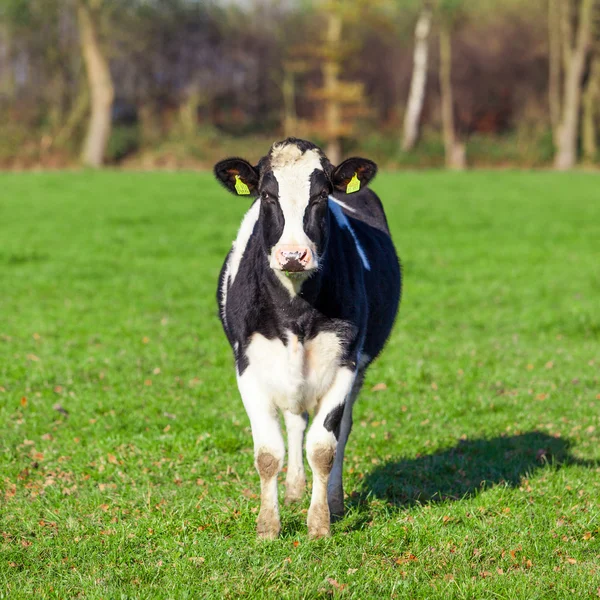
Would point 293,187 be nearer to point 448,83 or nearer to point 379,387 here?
point 379,387

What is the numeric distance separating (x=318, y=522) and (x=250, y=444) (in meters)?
2.01

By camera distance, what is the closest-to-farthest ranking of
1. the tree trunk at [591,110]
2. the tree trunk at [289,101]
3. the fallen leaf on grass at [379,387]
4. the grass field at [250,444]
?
the grass field at [250,444] < the fallen leaf on grass at [379,387] < the tree trunk at [591,110] < the tree trunk at [289,101]

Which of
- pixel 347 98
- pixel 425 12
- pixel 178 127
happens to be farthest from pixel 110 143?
pixel 425 12

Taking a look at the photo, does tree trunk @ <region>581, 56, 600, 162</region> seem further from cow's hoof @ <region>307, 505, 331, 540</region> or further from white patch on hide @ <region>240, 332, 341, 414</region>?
cow's hoof @ <region>307, 505, 331, 540</region>

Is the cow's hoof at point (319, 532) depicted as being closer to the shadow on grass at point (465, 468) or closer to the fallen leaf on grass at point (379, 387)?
the shadow on grass at point (465, 468)

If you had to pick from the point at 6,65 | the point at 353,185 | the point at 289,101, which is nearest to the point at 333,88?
the point at 289,101

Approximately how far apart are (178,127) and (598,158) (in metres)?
22.5

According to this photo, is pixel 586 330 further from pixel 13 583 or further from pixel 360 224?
pixel 13 583

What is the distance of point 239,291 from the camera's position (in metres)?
5.90

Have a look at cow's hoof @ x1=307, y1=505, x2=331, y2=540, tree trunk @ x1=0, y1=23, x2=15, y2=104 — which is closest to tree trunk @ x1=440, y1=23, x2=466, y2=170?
tree trunk @ x1=0, y1=23, x2=15, y2=104

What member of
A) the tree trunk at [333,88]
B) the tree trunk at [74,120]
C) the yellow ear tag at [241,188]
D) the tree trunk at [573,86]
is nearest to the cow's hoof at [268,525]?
the yellow ear tag at [241,188]

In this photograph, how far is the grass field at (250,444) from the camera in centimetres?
518

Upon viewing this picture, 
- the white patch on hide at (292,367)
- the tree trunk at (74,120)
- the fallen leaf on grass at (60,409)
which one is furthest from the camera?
the tree trunk at (74,120)

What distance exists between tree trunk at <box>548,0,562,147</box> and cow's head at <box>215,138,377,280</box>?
47.9 metres
